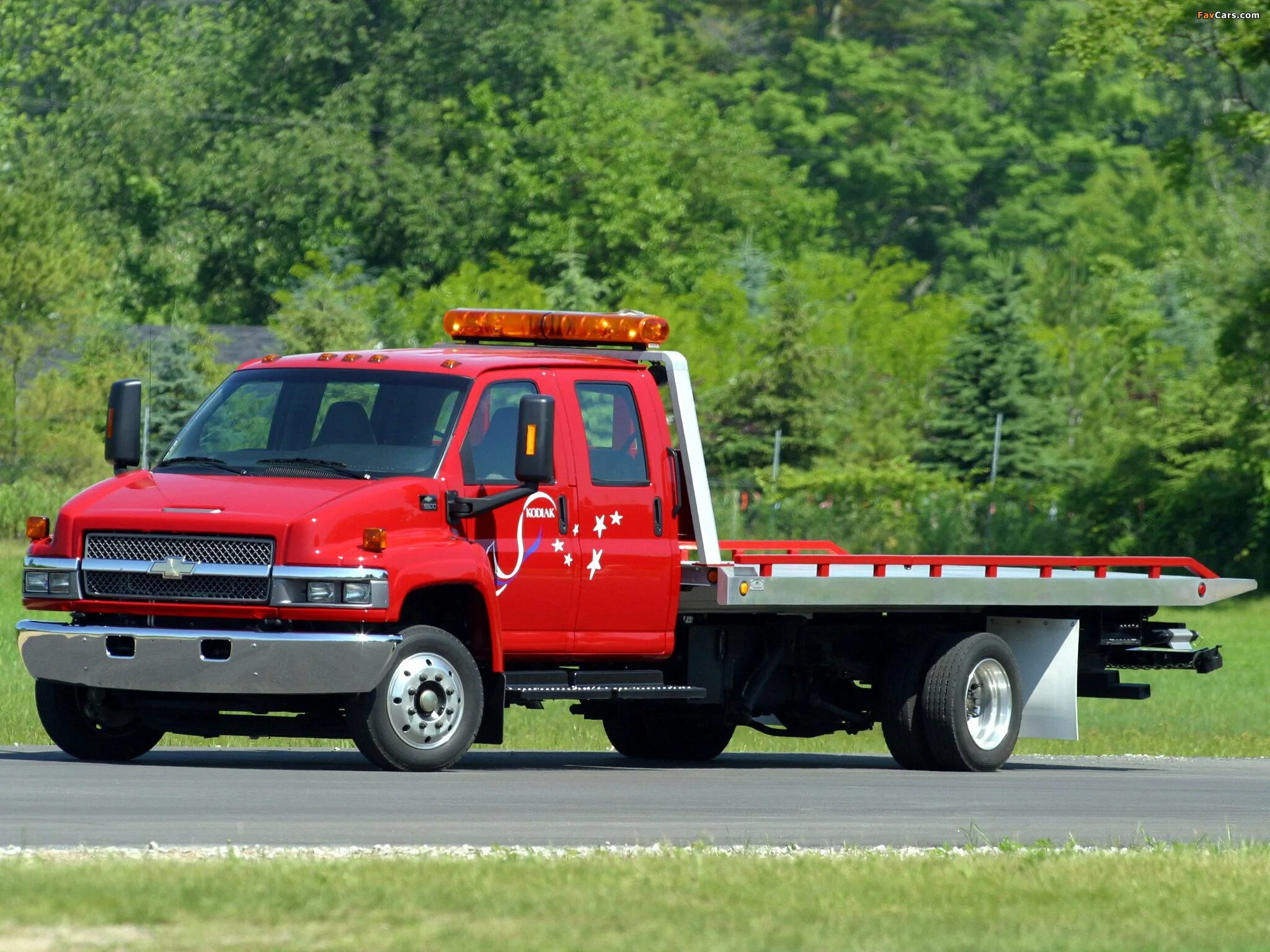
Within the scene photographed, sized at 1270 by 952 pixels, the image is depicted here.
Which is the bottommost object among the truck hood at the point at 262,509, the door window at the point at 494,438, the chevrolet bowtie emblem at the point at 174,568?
the chevrolet bowtie emblem at the point at 174,568

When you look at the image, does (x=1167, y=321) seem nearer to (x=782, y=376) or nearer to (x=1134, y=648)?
(x=782, y=376)

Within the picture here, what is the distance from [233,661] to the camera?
1304 centimetres

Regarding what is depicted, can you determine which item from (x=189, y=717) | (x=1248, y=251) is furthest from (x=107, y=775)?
(x=1248, y=251)

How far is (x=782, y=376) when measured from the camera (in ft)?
201

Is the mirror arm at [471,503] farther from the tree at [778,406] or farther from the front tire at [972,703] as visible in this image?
the tree at [778,406]

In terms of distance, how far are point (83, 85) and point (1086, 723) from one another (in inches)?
3267

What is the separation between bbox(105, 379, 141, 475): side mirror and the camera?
1418cm

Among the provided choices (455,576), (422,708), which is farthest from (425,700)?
(455,576)

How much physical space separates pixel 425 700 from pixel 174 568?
1433 mm

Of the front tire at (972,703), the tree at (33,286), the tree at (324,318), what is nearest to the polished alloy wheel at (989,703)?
the front tire at (972,703)

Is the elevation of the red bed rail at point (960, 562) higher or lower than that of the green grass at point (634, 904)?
higher

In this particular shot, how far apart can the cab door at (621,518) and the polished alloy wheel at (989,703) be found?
7.47 feet

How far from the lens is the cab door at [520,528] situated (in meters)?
14.0

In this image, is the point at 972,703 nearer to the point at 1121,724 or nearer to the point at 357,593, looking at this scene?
A: the point at 357,593
